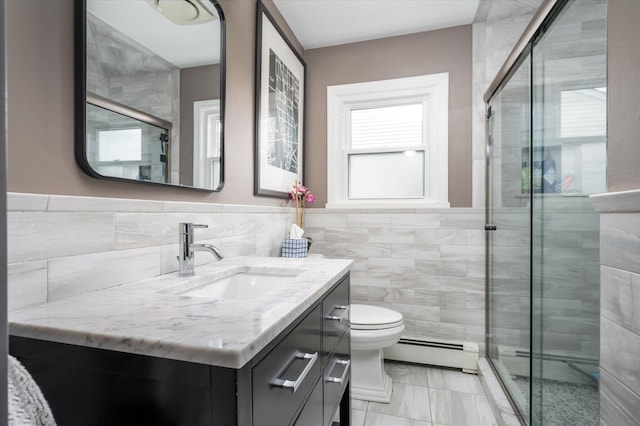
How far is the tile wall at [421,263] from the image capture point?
231cm

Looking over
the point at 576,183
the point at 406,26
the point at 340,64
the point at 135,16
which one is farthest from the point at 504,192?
the point at 135,16

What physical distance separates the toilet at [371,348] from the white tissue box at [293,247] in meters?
0.52

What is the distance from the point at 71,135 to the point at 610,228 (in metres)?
1.44

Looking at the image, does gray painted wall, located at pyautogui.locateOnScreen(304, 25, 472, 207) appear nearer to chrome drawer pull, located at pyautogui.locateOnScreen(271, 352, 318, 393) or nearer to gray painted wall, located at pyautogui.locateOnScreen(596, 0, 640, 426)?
gray painted wall, located at pyautogui.locateOnScreen(596, 0, 640, 426)

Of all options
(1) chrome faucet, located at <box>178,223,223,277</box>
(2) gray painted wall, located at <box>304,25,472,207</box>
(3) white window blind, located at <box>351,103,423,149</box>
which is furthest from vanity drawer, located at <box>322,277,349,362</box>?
(3) white window blind, located at <box>351,103,423,149</box>

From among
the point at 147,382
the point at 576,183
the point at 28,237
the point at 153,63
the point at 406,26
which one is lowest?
the point at 147,382

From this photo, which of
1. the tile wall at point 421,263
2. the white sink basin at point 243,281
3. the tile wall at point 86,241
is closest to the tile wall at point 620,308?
the white sink basin at point 243,281

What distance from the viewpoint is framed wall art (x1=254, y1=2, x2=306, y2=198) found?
1.94m

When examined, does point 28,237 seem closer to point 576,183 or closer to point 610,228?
point 610,228

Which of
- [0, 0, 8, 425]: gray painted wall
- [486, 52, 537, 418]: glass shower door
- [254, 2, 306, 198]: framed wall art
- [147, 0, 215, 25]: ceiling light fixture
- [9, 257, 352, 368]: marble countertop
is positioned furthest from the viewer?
[254, 2, 306, 198]: framed wall art

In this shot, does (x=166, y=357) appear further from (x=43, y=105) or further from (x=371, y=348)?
(x=371, y=348)

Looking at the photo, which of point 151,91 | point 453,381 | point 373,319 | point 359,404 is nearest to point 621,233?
point 373,319

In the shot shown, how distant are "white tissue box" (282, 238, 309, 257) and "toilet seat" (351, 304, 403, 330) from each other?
511 millimetres

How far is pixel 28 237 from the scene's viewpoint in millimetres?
750
